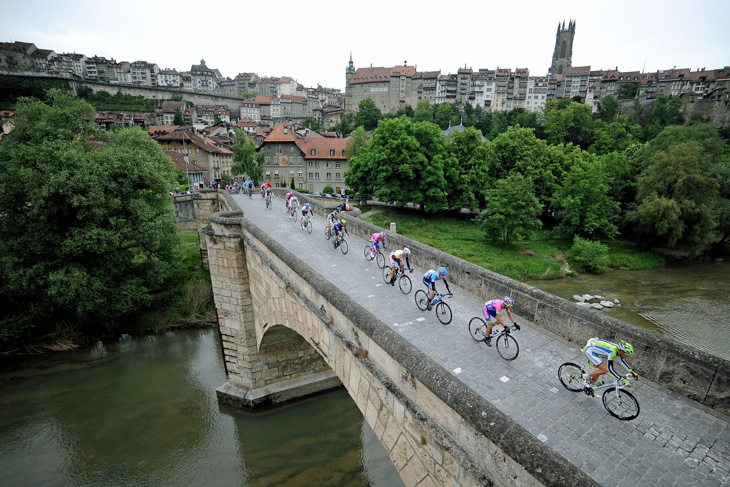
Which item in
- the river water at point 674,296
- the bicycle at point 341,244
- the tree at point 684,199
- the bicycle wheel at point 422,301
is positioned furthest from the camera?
the tree at point 684,199

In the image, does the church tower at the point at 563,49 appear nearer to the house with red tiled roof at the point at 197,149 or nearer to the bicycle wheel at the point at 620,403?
the house with red tiled roof at the point at 197,149

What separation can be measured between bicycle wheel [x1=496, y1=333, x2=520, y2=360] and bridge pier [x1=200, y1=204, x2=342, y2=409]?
363 inches

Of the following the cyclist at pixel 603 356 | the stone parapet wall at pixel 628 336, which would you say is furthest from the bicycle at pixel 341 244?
the cyclist at pixel 603 356

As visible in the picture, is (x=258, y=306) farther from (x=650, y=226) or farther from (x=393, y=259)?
(x=650, y=226)

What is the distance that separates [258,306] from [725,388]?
12.3 metres

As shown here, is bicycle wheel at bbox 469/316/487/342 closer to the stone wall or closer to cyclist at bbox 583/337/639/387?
cyclist at bbox 583/337/639/387

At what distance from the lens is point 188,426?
1467cm

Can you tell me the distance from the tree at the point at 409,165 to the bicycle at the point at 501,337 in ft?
98.7

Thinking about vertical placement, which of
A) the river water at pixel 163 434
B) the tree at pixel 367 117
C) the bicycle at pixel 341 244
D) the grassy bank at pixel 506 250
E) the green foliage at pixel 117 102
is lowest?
the river water at pixel 163 434

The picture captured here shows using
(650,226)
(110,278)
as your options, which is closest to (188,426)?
(110,278)

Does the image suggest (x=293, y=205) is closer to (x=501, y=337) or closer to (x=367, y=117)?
(x=501, y=337)

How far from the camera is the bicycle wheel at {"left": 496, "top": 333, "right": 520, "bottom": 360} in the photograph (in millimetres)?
6086

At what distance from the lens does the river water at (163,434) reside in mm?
12609

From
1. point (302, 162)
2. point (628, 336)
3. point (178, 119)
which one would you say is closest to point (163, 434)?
point (628, 336)
